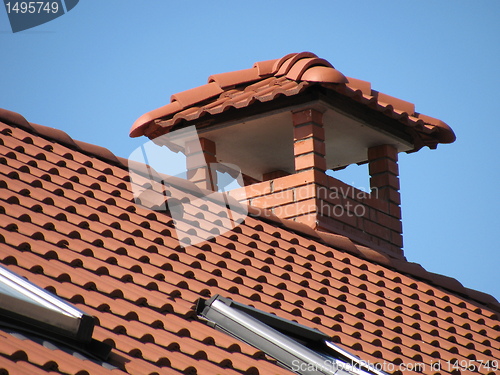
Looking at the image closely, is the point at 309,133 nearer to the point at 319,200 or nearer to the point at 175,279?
the point at 319,200

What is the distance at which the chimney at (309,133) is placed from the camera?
8.66 m

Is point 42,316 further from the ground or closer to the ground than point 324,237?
closer to the ground

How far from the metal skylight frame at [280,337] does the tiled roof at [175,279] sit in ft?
0.28

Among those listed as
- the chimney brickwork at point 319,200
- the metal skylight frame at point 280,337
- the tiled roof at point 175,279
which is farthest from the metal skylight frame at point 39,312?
the chimney brickwork at point 319,200

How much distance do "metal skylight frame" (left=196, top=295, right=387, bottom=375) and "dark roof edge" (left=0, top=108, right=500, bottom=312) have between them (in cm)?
230

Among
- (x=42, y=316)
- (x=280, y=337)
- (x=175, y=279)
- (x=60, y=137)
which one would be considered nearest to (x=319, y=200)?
(x=60, y=137)

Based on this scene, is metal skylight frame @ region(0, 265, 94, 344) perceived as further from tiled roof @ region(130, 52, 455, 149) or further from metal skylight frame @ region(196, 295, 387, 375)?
tiled roof @ region(130, 52, 455, 149)

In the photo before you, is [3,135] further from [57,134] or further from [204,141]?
[204,141]

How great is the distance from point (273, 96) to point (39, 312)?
481cm

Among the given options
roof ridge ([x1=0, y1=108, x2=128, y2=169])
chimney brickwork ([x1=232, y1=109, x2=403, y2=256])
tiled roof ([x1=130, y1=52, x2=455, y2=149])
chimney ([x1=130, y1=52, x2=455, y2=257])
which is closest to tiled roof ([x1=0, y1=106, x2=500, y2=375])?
roof ridge ([x1=0, y1=108, x2=128, y2=169])

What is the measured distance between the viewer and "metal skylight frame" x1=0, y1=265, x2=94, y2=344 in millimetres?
4094

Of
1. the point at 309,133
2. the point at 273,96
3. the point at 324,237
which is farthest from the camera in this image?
the point at 309,133

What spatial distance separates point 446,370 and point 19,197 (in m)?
→ 3.34

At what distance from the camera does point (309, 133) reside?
28.7 ft
